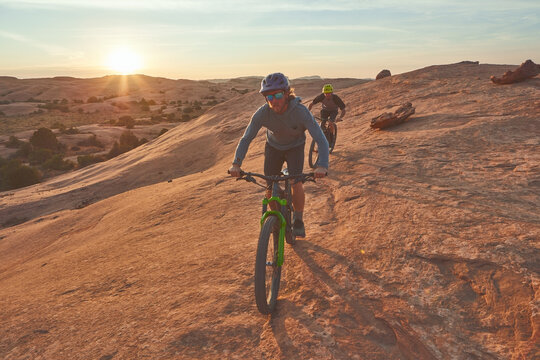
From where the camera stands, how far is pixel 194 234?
6.31m

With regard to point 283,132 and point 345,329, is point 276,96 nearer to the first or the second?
point 283,132

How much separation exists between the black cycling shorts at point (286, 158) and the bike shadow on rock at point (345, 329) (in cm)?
149

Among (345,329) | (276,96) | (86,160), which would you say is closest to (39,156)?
(86,160)

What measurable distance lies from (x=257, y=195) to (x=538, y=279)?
5328mm

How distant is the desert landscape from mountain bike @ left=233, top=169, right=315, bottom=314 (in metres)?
0.26

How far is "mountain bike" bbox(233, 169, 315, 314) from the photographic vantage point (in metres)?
3.21

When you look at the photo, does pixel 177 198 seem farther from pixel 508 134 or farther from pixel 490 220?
pixel 508 134

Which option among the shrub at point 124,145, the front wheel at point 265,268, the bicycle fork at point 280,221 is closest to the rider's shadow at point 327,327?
the front wheel at point 265,268

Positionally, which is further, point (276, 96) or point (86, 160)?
point (86, 160)

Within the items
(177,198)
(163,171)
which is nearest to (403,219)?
(177,198)

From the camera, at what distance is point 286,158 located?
14.8 feet

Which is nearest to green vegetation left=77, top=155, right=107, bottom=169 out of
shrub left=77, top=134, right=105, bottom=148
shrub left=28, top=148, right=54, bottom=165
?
shrub left=28, top=148, right=54, bottom=165

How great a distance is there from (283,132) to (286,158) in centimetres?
39

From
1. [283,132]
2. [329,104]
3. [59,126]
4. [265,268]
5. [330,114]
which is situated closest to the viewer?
[265,268]
